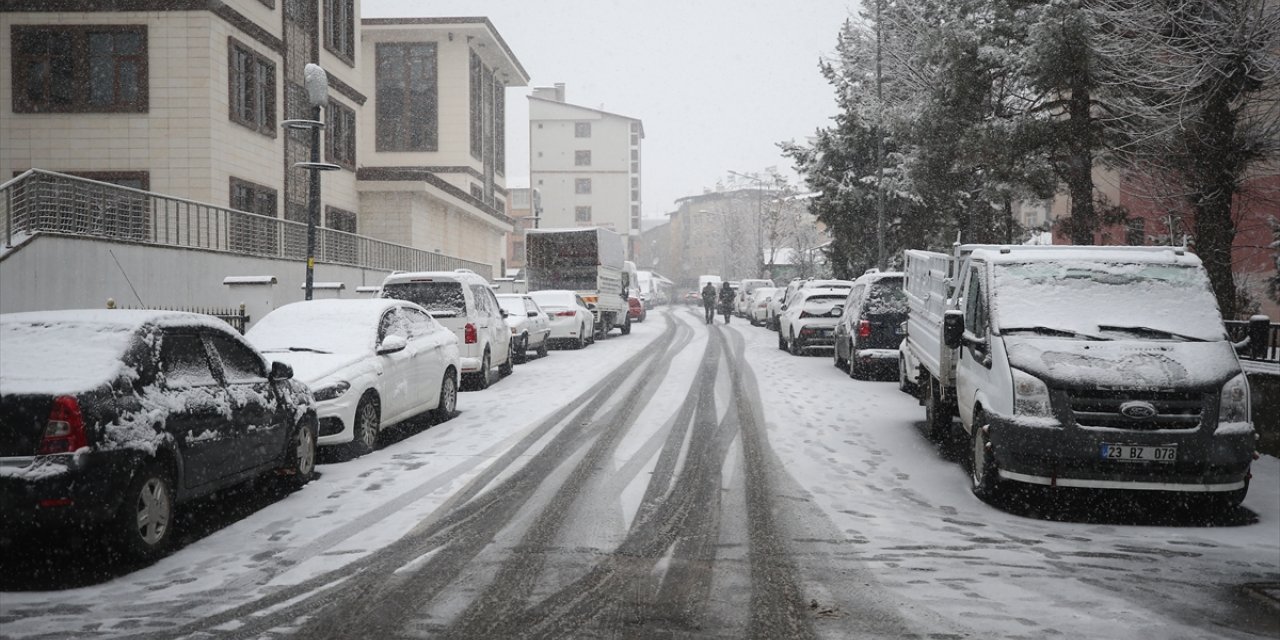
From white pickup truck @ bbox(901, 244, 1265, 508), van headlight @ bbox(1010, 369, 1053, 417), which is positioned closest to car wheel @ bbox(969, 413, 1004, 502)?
white pickup truck @ bbox(901, 244, 1265, 508)

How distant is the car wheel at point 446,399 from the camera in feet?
43.1

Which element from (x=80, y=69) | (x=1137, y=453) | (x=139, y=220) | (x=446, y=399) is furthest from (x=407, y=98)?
(x=1137, y=453)

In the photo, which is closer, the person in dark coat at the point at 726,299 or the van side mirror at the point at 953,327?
the van side mirror at the point at 953,327

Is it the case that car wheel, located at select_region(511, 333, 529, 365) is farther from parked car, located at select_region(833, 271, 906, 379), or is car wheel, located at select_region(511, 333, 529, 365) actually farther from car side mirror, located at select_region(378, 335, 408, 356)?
car side mirror, located at select_region(378, 335, 408, 356)

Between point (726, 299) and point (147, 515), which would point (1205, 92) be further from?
point (726, 299)

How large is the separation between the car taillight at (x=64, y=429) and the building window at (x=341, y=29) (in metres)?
27.8

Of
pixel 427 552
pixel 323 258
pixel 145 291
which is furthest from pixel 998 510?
pixel 323 258

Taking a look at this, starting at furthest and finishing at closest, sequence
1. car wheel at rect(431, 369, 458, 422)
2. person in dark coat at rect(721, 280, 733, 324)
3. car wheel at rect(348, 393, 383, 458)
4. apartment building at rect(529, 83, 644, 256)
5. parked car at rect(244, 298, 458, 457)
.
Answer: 1. apartment building at rect(529, 83, 644, 256)
2. person in dark coat at rect(721, 280, 733, 324)
3. car wheel at rect(431, 369, 458, 422)
4. car wheel at rect(348, 393, 383, 458)
5. parked car at rect(244, 298, 458, 457)

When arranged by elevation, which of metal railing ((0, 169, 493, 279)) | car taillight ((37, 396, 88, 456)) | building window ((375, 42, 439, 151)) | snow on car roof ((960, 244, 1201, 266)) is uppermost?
building window ((375, 42, 439, 151))

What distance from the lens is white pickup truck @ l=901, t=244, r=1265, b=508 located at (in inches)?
297

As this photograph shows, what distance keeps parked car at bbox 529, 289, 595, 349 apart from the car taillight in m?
19.8

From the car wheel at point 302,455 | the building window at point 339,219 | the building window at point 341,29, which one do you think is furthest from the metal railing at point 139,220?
the building window at point 341,29

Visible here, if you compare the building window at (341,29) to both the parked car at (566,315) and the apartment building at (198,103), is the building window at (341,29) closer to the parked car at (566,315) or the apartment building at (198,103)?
the apartment building at (198,103)

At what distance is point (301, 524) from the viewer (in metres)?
7.48
